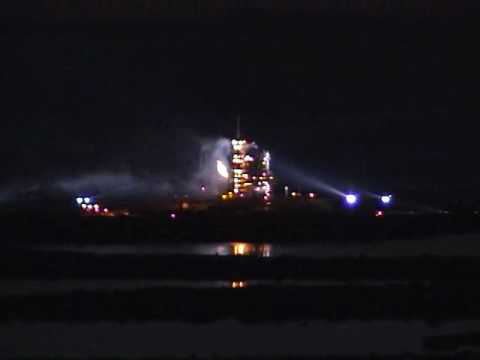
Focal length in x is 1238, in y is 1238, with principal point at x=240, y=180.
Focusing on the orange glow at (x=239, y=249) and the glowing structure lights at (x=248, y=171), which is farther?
the glowing structure lights at (x=248, y=171)

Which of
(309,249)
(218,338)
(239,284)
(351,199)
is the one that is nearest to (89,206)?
(351,199)

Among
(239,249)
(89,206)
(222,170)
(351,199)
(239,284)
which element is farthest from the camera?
(222,170)

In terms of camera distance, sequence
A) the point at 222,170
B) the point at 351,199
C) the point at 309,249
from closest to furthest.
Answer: the point at 309,249
the point at 351,199
the point at 222,170

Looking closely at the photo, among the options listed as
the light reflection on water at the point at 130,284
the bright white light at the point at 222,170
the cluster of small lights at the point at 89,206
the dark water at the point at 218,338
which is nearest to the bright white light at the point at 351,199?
the bright white light at the point at 222,170

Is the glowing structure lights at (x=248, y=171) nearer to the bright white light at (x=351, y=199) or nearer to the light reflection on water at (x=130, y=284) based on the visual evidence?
the bright white light at (x=351, y=199)

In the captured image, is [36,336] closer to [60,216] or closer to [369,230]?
[369,230]

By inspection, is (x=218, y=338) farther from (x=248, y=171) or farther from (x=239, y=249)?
(x=248, y=171)

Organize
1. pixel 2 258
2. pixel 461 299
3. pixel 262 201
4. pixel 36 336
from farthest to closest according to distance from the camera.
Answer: pixel 262 201
pixel 2 258
pixel 461 299
pixel 36 336

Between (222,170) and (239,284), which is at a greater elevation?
(222,170)

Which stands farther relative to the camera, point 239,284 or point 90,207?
point 90,207

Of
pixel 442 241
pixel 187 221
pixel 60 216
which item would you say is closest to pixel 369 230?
pixel 442 241

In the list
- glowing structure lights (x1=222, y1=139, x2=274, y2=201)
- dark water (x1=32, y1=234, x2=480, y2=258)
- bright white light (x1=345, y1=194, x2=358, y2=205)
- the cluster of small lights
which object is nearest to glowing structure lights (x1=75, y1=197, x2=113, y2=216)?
the cluster of small lights
